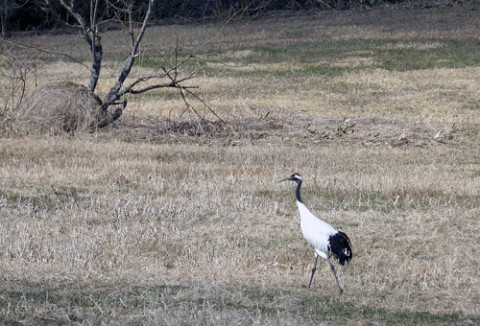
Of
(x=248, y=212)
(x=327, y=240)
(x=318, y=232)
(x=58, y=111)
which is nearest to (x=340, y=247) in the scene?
(x=327, y=240)

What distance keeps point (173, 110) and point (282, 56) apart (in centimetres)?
1320

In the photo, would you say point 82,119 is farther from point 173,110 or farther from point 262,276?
point 262,276

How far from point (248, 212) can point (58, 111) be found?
815cm

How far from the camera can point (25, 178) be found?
46.2 ft

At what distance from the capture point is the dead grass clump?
62.1 feet

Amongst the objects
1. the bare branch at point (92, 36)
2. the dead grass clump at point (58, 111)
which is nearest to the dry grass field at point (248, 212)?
the dead grass clump at point (58, 111)

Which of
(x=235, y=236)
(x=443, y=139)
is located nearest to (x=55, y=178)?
(x=235, y=236)

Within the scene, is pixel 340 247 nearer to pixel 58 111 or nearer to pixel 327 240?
pixel 327 240

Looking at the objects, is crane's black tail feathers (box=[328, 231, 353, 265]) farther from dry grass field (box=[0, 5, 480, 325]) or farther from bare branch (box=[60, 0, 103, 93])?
bare branch (box=[60, 0, 103, 93])

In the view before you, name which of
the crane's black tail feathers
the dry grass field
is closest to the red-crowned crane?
the crane's black tail feathers

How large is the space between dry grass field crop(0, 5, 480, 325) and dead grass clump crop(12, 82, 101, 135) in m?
0.61

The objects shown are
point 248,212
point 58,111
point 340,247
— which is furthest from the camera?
point 58,111

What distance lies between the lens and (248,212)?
1212 cm

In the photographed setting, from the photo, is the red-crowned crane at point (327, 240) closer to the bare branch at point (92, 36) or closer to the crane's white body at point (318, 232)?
the crane's white body at point (318, 232)
